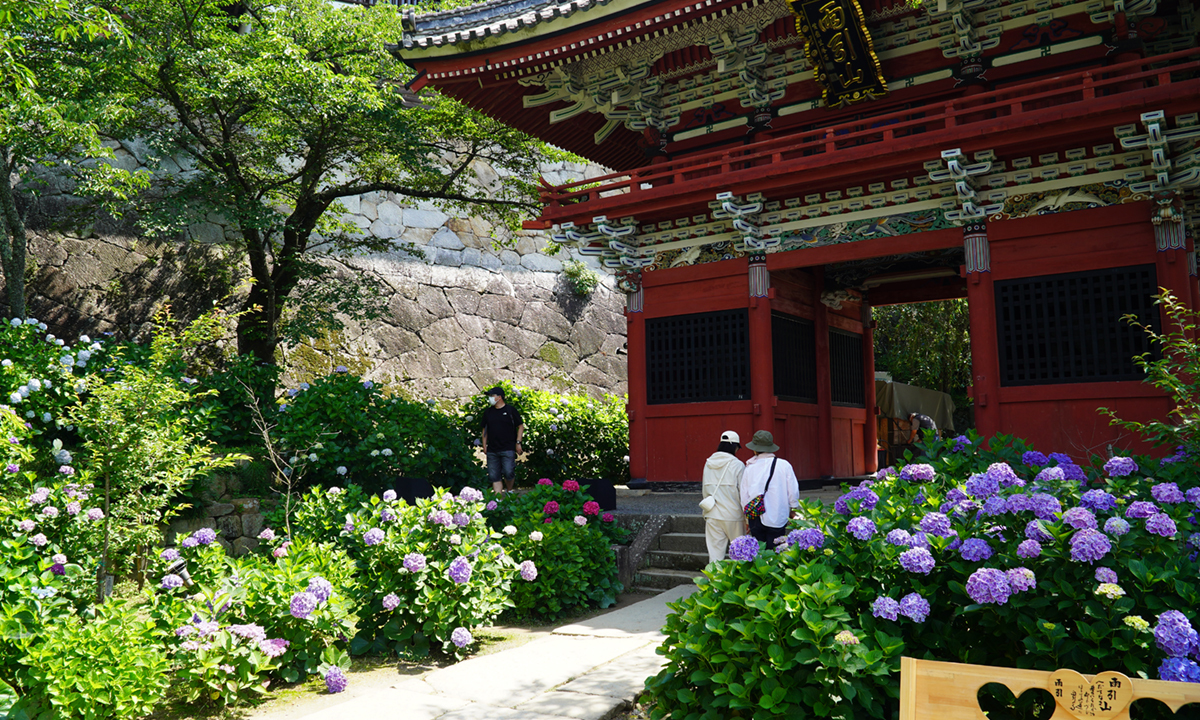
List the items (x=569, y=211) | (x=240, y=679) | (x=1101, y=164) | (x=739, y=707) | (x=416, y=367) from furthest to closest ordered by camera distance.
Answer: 1. (x=416, y=367)
2. (x=569, y=211)
3. (x=1101, y=164)
4. (x=240, y=679)
5. (x=739, y=707)

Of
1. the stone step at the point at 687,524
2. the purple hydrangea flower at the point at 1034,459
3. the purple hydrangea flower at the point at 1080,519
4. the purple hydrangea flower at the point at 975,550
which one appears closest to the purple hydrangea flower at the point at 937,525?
the purple hydrangea flower at the point at 975,550

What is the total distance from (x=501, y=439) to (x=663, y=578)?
3.90 meters

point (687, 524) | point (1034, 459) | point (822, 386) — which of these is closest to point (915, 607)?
point (1034, 459)

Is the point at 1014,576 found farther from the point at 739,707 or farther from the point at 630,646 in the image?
the point at 630,646

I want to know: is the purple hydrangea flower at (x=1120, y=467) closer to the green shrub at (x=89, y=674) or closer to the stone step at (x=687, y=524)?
the stone step at (x=687, y=524)

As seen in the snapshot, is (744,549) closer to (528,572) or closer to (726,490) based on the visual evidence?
(528,572)

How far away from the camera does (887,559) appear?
3773 mm

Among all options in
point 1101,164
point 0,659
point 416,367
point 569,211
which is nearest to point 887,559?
point 0,659

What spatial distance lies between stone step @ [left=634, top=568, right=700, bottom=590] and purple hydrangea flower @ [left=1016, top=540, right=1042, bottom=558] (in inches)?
187

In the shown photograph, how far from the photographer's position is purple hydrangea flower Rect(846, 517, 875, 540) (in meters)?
3.82

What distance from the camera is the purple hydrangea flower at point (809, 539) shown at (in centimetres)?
396

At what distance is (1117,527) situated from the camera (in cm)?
341

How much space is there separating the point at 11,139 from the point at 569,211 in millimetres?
6342

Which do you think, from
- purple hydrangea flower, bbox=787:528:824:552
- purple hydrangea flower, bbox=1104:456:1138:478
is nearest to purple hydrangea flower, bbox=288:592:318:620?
purple hydrangea flower, bbox=787:528:824:552
